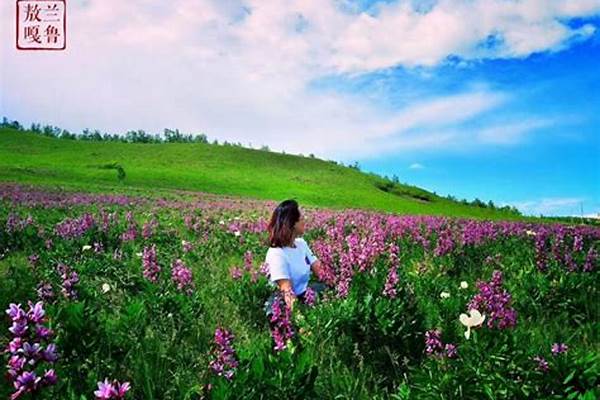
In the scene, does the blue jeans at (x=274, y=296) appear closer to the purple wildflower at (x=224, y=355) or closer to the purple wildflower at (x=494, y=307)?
the purple wildflower at (x=224, y=355)

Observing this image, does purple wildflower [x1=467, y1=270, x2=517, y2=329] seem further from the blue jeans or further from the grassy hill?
the grassy hill

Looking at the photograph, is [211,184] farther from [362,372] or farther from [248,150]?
[362,372]

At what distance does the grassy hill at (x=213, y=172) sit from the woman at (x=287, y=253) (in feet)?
110

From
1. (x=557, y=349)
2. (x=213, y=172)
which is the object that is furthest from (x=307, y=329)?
(x=213, y=172)

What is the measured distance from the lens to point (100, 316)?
18.8ft

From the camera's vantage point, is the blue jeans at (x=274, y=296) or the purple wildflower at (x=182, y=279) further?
the purple wildflower at (x=182, y=279)

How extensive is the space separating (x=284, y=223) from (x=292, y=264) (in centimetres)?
50

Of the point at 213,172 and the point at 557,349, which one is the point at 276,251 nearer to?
the point at 557,349

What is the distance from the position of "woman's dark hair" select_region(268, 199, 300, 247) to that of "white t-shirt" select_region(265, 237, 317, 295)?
0.10 meters

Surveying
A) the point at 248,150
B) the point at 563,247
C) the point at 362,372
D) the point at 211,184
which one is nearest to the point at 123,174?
the point at 211,184

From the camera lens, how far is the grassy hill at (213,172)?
45.1 meters

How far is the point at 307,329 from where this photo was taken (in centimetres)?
507

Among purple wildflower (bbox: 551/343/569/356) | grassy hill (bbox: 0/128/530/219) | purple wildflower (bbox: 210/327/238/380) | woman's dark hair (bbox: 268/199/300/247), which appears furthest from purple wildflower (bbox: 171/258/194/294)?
grassy hill (bbox: 0/128/530/219)

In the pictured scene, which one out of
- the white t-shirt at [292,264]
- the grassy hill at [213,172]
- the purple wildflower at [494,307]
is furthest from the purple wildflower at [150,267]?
the grassy hill at [213,172]
